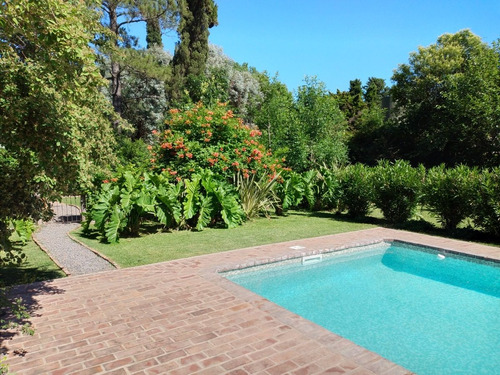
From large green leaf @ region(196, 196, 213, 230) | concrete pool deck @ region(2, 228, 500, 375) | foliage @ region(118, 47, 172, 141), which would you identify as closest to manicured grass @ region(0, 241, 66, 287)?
concrete pool deck @ region(2, 228, 500, 375)

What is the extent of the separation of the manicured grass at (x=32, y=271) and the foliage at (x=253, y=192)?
18.4 ft

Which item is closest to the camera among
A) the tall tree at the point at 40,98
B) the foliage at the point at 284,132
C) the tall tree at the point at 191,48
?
the tall tree at the point at 40,98

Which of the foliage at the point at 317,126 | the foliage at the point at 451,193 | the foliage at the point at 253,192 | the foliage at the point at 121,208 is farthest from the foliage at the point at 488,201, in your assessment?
the foliage at the point at 121,208

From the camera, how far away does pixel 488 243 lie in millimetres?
8969

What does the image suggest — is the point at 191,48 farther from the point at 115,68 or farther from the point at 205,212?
the point at 205,212

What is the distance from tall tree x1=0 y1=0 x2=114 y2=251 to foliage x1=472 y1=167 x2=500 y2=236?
8684 mm

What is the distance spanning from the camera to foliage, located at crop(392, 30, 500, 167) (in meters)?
18.1

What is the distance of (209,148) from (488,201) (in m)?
7.10

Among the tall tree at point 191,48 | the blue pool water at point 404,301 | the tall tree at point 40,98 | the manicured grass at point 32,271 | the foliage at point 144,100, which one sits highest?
the tall tree at point 191,48

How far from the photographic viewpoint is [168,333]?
4.01 m

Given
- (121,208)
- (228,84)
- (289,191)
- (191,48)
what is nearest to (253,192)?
(289,191)

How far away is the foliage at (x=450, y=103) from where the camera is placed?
59.5 ft

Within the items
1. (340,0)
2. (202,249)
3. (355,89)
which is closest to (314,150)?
(340,0)

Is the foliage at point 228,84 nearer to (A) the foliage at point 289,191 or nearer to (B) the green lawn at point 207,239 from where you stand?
(A) the foliage at point 289,191
